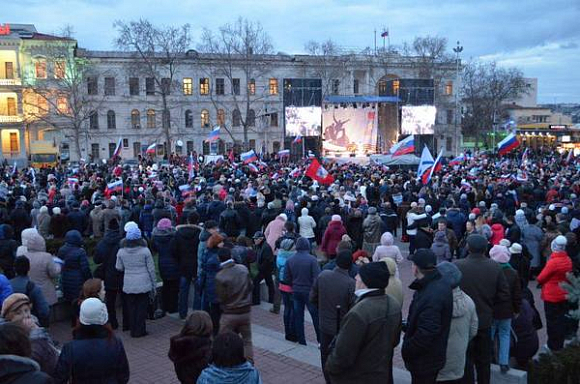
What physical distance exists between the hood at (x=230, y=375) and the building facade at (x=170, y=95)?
137 feet

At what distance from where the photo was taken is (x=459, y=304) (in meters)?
5.08

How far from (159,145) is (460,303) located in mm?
53905

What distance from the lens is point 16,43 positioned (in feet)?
166

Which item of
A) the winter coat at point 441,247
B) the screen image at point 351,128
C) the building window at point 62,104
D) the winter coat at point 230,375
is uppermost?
the building window at point 62,104

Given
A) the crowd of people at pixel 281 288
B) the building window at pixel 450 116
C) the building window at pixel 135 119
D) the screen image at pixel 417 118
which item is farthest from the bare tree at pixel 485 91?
the crowd of people at pixel 281 288

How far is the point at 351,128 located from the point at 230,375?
133ft

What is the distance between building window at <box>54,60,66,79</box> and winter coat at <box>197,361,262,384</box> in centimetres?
4655

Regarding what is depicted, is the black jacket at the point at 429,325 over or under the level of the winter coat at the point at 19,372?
under

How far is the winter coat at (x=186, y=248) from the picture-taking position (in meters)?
8.79

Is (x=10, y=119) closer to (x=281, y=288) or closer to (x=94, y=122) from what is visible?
(x=94, y=122)

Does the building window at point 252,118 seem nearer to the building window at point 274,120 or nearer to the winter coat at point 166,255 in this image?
the building window at point 274,120

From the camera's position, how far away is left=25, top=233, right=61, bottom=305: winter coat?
7590mm

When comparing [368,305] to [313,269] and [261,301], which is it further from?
[261,301]

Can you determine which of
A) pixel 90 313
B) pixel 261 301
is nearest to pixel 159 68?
pixel 261 301
